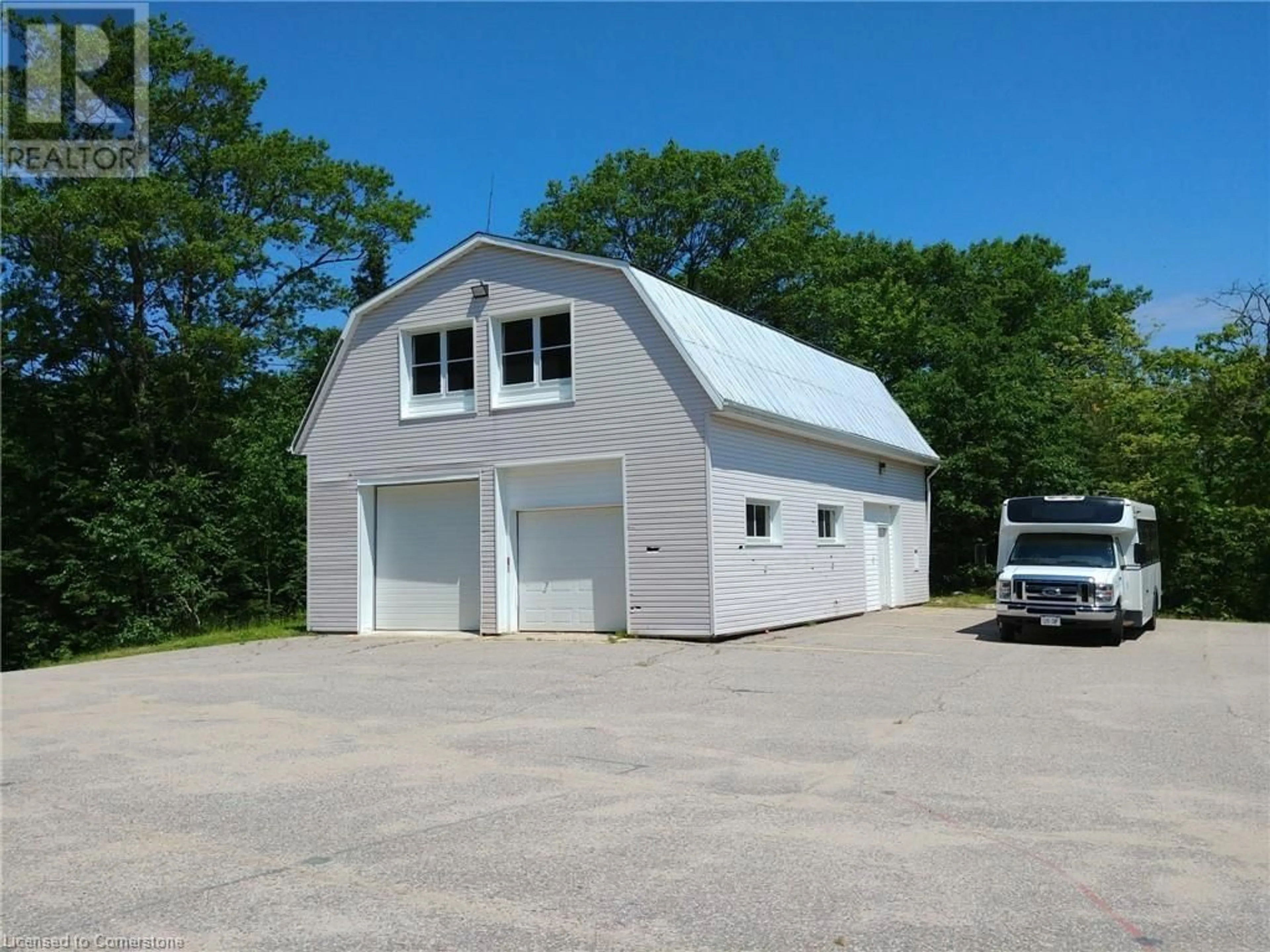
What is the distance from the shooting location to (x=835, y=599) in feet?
75.8

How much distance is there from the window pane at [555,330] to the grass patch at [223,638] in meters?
8.04

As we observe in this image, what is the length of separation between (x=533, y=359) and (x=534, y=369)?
0.66ft

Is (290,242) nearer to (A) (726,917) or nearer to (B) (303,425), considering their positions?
(B) (303,425)

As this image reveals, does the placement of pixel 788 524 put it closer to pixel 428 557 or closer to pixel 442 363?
pixel 428 557

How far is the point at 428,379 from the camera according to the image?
843 inches

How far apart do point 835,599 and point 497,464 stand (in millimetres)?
8212

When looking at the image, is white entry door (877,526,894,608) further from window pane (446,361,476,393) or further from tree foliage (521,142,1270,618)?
window pane (446,361,476,393)

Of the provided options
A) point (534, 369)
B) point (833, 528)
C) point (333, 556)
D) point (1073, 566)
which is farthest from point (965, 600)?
point (333, 556)

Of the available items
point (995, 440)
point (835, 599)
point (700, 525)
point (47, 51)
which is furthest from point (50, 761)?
point (47, 51)

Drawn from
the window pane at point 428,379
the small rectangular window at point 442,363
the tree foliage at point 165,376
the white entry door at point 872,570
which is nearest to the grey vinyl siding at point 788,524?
the white entry door at point 872,570

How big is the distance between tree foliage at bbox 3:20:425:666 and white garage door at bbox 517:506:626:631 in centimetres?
1357

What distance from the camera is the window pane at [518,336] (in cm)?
2036

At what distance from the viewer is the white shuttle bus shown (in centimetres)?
1886

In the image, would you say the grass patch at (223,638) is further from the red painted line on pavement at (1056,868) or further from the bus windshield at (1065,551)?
the red painted line on pavement at (1056,868)
